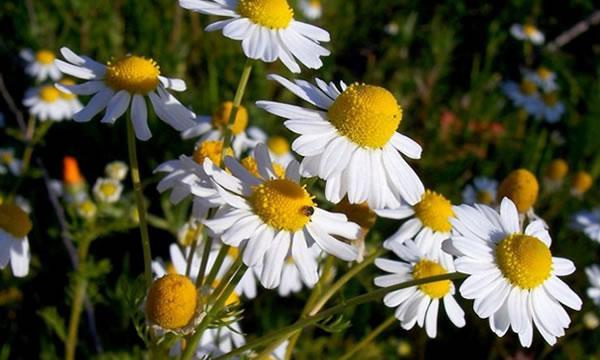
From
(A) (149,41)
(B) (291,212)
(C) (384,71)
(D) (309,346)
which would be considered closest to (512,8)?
(C) (384,71)

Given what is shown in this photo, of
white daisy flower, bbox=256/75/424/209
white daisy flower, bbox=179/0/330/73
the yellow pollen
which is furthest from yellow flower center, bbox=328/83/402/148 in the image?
the yellow pollen

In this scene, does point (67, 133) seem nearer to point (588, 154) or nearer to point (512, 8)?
point (588, 154)

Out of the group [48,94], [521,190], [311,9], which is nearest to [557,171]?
[311,9]

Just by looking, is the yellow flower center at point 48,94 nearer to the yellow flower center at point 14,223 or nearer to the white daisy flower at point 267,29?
the yellow flower center at point 14,223

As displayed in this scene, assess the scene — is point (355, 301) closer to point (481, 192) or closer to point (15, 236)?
point (15, 236)

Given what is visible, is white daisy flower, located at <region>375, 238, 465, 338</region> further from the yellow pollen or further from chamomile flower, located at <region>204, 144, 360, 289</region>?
the yellow pollen

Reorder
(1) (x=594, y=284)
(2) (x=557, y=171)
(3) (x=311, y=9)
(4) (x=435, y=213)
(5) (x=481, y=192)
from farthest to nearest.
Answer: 1. (3) (x=311, y=9)
2. (2) (x=557, y=171)
3. (5) (x=481, y=192)
4. (1) (x=594, y=284)
5. (4) (x=435, y=213)
